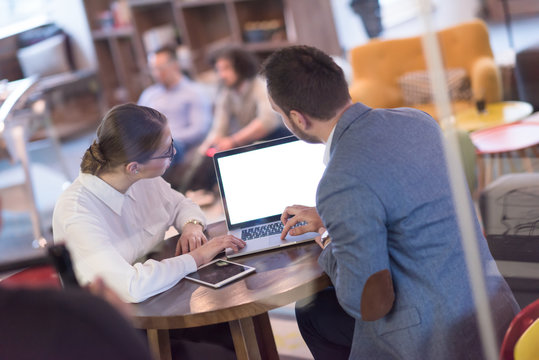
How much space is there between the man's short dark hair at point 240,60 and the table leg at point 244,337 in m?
1.96

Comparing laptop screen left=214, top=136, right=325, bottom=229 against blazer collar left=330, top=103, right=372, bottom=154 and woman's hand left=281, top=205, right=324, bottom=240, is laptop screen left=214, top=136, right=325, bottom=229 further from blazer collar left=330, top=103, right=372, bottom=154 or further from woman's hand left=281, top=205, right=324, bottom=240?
blazer collar left=330, top=103, right=372, bottom=154

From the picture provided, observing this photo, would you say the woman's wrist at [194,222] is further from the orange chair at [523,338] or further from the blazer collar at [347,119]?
the orange chair at [523,338]

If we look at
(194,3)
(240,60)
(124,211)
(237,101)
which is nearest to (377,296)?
(124,211)

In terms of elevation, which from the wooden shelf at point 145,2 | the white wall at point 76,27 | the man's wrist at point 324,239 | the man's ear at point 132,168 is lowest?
the man's wrist at point 324,239

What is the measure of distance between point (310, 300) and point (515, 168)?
5.05 ft

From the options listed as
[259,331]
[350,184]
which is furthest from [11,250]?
[350,184]

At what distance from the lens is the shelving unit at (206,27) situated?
11.7 ft

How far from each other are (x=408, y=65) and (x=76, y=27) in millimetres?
1416

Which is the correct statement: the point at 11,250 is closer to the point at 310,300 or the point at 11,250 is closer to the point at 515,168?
the point at 310,300

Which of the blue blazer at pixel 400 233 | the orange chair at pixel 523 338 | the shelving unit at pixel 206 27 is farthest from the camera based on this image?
the shelving unit at pixel 206 27

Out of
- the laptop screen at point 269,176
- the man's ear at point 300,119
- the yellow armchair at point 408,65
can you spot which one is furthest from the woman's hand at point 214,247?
the yellow armchair at point 408,65

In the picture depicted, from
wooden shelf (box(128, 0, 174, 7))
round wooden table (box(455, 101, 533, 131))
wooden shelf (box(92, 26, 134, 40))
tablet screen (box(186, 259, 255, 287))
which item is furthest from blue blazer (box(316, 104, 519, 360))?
wooden shelf (box(128, 0, 174, 7))

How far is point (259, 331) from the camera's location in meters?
1.66

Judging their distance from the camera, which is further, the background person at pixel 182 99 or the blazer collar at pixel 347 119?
the background person at pixel 182 99
